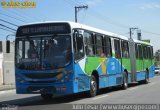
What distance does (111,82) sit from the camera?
22156 mm

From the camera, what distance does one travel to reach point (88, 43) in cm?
1864

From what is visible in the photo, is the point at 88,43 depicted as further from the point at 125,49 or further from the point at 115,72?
the point at 125,49

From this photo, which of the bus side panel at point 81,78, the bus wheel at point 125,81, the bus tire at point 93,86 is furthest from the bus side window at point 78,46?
the bus wheel at point 125,81

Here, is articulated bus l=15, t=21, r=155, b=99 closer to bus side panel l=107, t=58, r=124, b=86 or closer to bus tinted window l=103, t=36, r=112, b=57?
bus tinted window l=103, t=36, r=112, b=57

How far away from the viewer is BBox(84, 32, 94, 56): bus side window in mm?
18391

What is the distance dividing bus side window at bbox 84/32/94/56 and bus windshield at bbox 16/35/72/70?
1.72 meters

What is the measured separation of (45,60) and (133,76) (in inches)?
479

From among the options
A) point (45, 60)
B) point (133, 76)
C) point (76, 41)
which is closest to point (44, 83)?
point (45, 60)

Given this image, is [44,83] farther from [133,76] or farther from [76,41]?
[133,76]

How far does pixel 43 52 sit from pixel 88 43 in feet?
8.36

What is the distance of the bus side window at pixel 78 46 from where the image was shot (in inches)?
671

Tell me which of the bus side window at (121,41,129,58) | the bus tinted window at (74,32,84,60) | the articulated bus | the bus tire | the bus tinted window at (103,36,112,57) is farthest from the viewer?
the bus side window at (121,41,129,58)

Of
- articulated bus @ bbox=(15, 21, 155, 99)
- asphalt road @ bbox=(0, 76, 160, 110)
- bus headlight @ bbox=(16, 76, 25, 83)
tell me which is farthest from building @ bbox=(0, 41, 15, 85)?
bus headlight @ bbox=(16, 76, 25, 83)

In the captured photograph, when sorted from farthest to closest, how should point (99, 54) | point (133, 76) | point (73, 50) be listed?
point (133, 76)
point (99, 54)
point (73, 50)
